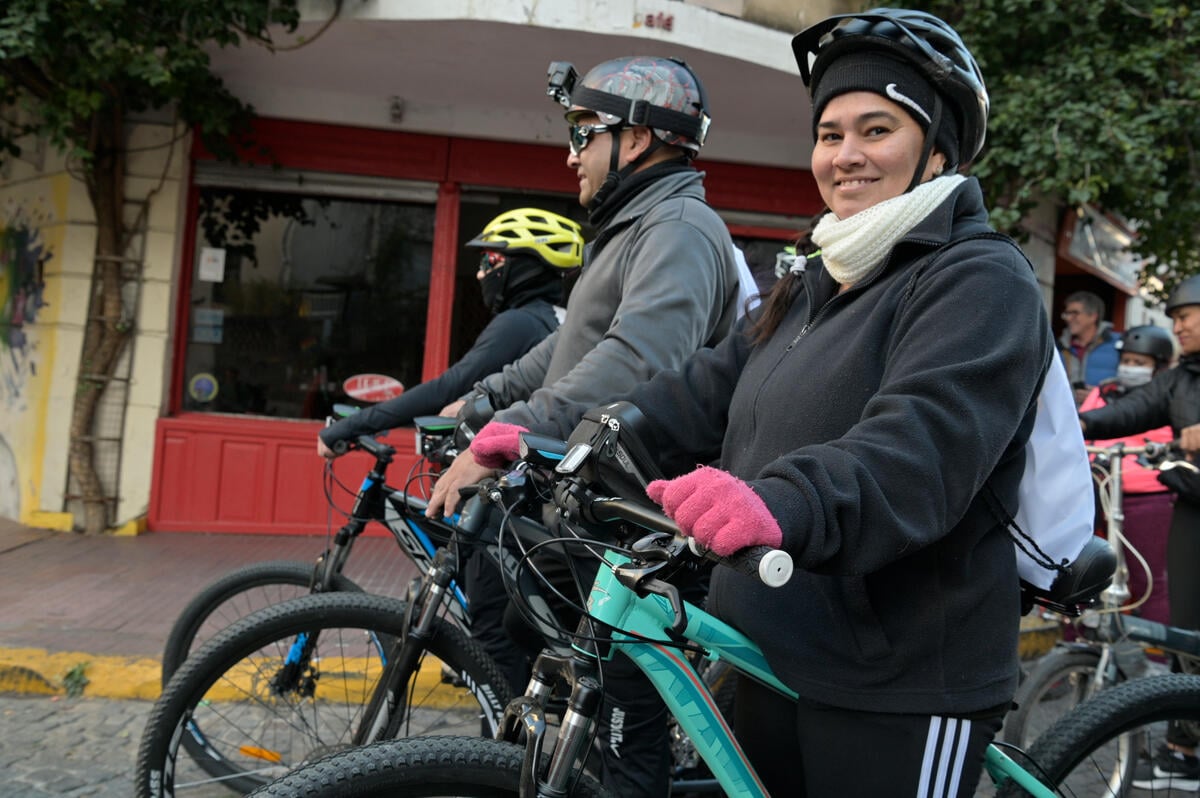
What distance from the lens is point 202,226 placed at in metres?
7.93

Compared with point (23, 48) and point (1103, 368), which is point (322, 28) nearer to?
point (23, 48)

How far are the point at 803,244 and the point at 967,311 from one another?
0.59 m

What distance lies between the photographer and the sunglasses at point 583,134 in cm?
291

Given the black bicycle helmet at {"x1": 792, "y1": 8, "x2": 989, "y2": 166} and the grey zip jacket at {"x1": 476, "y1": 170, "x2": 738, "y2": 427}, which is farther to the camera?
the grey zip jacket at {"x1": 476, "y1": 170, "x2": 738, "y2": 427}

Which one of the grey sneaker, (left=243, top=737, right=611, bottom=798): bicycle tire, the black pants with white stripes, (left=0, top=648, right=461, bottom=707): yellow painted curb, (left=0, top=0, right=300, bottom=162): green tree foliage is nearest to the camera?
(left=243, top=737, right=611, bottom=798): bicycle tire

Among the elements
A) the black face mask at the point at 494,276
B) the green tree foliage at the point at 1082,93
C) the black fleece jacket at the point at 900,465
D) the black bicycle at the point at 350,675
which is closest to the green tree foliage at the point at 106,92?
the black face mask at the point at 494,276

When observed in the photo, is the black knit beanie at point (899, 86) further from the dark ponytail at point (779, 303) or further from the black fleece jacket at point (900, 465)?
the dark ponytail at point (779, 303)

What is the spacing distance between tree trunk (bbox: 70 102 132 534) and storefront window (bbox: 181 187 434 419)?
0.58m

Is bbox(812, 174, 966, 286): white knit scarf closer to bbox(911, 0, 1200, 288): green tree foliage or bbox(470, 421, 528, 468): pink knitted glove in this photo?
bbox(470, 421, 528, 468): pink knitted glove

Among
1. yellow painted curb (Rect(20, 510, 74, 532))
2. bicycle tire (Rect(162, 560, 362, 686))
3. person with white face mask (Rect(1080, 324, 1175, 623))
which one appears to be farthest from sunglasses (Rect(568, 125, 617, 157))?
yellow painted curb (Rect(20, 510, 74, 532))

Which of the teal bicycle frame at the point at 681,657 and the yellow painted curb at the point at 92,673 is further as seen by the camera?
the yellow painted curb at the point at 92,673

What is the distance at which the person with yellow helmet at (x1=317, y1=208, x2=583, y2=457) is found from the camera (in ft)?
12.5

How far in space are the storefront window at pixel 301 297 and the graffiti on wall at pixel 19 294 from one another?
1.14 metres

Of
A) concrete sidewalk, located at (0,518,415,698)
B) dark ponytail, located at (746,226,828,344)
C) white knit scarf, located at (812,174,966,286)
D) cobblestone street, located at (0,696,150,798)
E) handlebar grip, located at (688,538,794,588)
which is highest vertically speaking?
white knit scarf, located at (812,174,966,286)
